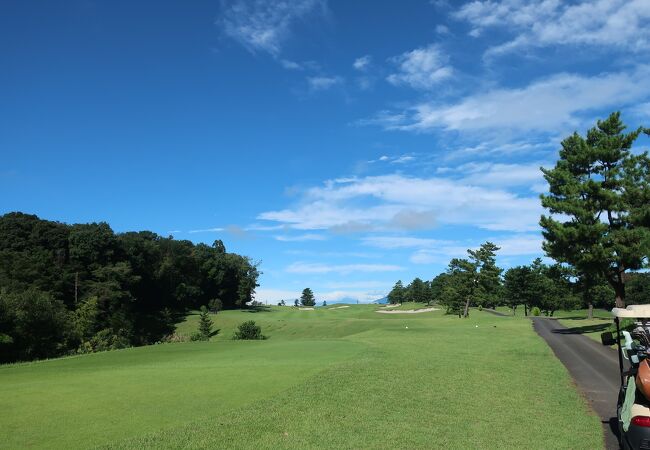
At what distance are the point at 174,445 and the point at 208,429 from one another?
1.07 m

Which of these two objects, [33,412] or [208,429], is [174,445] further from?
[33,412]

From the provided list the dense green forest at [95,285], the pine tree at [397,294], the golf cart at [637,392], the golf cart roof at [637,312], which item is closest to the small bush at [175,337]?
the dense green forest at [95,285]

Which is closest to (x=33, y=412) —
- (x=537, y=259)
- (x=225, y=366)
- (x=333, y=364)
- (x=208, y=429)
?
(x=208, y=429)

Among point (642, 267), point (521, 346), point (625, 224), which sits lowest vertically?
point (521, 346)

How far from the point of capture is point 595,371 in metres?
20.2

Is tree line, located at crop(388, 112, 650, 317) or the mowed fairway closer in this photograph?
the mowed fairway

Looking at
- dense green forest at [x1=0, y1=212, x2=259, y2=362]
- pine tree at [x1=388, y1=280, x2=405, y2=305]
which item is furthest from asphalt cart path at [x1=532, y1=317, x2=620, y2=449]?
pine tree at [x1=388, y1=280, x2=405, y2=305]

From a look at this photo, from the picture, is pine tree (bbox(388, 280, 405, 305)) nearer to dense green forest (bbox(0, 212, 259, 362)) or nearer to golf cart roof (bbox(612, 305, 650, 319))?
dense green forest (bbox(0, 212, 259, 362))

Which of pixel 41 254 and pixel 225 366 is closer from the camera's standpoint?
pixel 225 366

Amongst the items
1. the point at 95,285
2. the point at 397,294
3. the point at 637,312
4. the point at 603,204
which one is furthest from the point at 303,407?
the point at 397,294

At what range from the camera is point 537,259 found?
10344cm

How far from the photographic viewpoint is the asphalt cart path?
1220 centimetres

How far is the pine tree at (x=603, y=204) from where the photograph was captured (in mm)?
34688

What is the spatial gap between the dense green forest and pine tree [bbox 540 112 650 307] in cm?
4459
